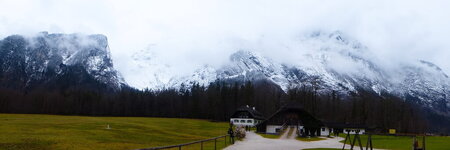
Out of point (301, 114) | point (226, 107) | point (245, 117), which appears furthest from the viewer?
point (226, 107)

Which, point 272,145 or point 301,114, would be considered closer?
point 272,145

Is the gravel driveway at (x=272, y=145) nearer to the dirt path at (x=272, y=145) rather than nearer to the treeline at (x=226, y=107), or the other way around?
the dirt path at (x=272, y=145)

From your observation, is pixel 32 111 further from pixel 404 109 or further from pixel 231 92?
pixel 404 109

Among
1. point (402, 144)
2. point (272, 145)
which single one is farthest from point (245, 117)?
point (272, 145)

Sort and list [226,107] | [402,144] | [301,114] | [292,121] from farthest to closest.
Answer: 1. [226,107]
2. [301,114]
3. [292,121]
4. [402,144]

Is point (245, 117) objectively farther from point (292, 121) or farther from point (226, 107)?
point (292, 121)

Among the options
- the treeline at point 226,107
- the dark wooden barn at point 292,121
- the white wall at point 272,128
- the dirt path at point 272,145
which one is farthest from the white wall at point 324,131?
the dirt path at point 272,145

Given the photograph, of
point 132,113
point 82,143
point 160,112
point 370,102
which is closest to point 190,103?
point 160,112

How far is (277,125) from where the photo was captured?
323 ft

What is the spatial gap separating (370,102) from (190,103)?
283ft

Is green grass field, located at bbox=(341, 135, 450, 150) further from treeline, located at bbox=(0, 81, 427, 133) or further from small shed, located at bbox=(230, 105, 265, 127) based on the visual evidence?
treeline, located at bbox=(0, 81, 427, 133)

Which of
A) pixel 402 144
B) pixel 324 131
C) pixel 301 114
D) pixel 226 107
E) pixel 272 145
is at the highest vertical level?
pixel 226 107

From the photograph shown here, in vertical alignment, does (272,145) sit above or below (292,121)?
below

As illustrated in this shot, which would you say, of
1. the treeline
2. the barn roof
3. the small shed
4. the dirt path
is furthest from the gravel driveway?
the treeline
